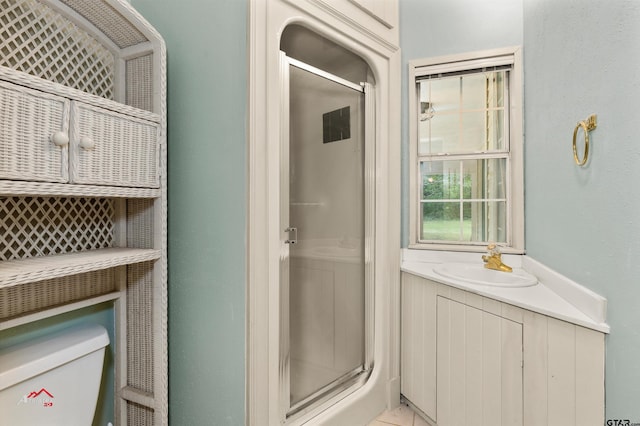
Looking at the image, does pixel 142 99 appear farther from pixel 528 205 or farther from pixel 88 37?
pixel 528 205

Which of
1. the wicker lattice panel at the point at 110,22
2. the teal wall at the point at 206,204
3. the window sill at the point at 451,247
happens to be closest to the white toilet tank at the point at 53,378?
the teal wall at the point at 206,204

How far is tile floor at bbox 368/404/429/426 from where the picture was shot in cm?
190

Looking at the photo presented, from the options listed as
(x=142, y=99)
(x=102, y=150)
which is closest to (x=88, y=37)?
(x=142, y=99)

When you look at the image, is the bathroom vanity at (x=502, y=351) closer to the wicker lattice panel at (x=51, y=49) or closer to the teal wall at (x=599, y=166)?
the teal wall at (x=599, y=166)

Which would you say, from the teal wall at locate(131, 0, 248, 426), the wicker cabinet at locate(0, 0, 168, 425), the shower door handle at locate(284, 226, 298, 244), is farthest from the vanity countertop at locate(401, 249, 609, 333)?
the wicker cabinet at locate(0, 0, 168, 425)

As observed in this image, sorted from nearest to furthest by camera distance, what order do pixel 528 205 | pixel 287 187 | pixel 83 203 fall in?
1. pixel 83 203
2. pixel 287 187
3. pixel 528 205

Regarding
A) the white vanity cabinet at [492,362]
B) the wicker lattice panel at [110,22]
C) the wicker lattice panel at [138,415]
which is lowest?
the wicker lattice panel at [138,415]

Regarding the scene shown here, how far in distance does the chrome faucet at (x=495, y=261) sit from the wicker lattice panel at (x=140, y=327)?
6.04 ft

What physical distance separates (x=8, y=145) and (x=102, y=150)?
0.26m

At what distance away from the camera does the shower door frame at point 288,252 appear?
1556mm

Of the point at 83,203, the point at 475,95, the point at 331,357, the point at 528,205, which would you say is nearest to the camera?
the point at 83,203

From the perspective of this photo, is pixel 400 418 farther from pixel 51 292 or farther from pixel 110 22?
pixel 110 22

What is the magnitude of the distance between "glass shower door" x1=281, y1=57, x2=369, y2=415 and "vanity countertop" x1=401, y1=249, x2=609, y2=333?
1.52ft

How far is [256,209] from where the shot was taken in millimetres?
1313
